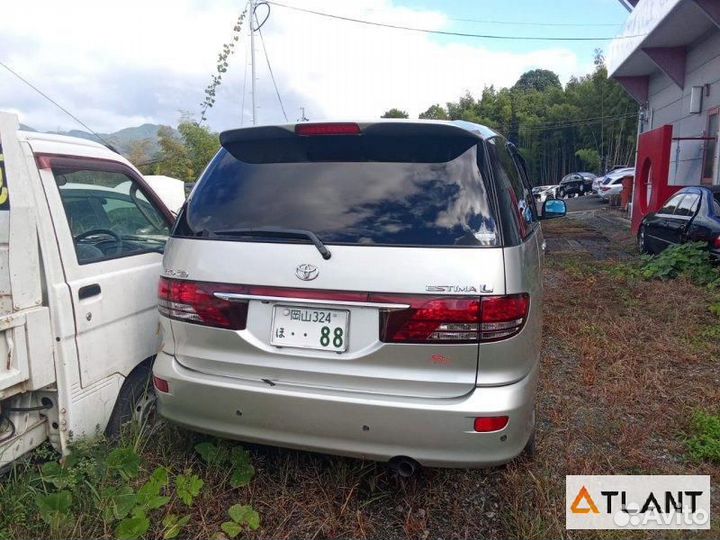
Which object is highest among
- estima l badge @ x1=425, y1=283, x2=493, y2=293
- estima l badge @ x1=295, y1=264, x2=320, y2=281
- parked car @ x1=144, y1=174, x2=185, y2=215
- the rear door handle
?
parked car @ x1=144, y1=174, x2=185, y2=215

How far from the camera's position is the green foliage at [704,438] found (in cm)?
297

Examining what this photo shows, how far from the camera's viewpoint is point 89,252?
9.32ft

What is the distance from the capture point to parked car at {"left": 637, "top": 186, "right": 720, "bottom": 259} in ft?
23.9

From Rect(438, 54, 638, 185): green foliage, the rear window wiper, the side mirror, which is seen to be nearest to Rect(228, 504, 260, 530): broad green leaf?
the rear window wiper

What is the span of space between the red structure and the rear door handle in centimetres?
1077

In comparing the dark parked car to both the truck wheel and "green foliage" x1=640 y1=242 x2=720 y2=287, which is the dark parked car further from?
the truck wheel

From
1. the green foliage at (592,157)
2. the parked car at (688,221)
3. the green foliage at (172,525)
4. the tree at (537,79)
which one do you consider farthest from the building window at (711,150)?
the tree at (537,79)

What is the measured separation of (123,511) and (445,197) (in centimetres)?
189

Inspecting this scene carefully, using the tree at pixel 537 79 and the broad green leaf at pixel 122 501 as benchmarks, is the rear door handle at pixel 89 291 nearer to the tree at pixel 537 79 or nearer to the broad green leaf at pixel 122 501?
the broad green leaf at pixel 122 501

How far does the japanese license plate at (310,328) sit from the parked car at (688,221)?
21.9 feet

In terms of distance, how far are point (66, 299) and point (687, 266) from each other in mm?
7336

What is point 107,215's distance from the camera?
3.20m

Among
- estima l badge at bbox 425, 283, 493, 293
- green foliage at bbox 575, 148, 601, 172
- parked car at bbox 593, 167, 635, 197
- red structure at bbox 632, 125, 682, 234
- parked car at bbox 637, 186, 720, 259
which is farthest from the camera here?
green foliage at bbox 575, 148, 601, 172

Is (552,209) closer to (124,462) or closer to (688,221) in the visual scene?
(124,462)
